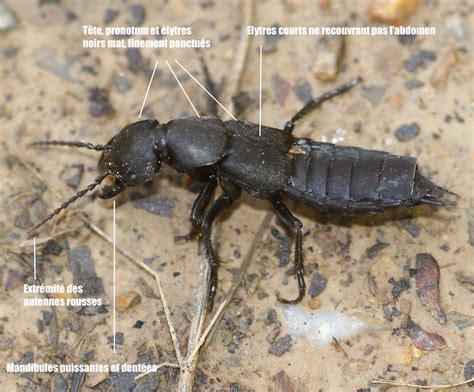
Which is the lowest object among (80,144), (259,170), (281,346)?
(281,346)

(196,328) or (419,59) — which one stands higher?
(419,59)

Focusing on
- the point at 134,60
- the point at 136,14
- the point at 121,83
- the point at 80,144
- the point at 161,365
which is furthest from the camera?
the point at 136,14

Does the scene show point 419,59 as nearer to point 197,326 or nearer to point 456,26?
point 456,26

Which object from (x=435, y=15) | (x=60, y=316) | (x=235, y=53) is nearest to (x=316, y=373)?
(x=60, y=316)

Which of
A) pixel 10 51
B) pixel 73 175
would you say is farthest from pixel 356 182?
pixel 10 51

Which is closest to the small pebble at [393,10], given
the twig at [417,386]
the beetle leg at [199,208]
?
the beetle leg at [199,208]

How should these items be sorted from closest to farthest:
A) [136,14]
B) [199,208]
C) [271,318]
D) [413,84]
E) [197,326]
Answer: [197,326], [271,318], [199,208], [413,84], [136,14]

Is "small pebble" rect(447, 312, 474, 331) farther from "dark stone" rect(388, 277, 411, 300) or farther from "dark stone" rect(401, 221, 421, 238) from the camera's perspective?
"dark stone" rect(401, 221, 421, 238)

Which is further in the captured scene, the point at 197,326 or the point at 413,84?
the point at 413,84
